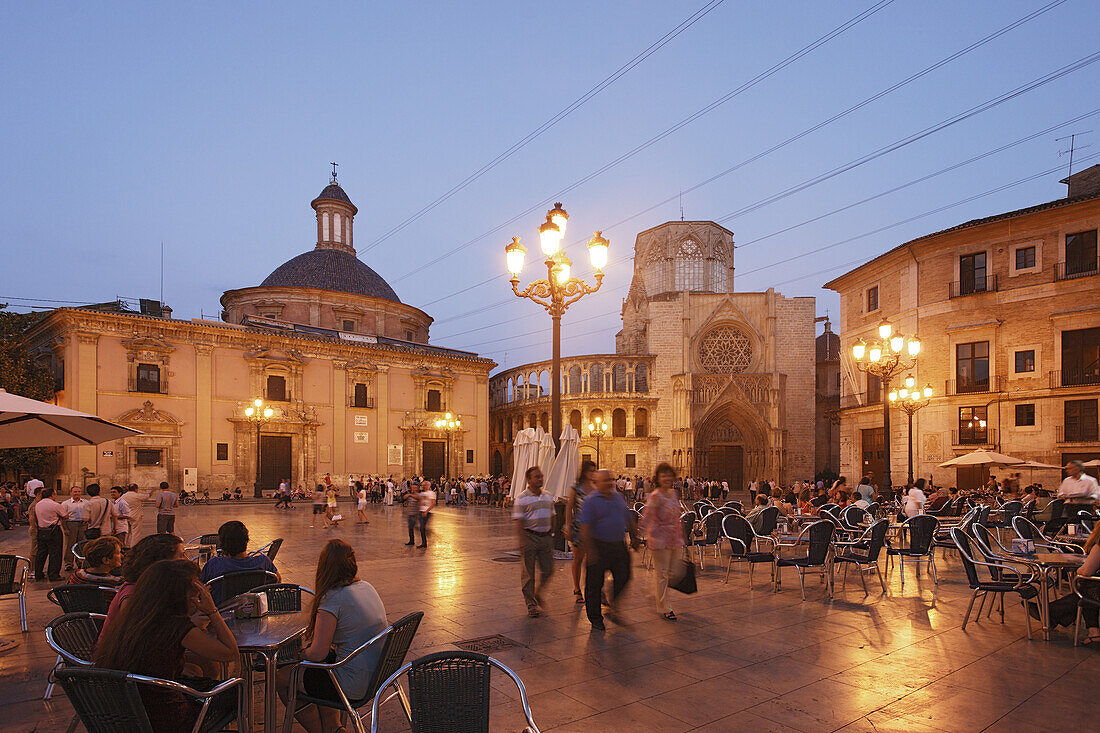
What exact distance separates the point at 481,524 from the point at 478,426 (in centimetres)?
2019

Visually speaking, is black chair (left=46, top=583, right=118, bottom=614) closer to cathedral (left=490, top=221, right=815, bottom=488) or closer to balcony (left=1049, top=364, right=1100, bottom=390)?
balcony (left=1049, top=364, right=1100, bottom=390)

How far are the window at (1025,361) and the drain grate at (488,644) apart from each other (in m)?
23.5

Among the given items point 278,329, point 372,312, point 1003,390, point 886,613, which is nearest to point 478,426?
point 372,312

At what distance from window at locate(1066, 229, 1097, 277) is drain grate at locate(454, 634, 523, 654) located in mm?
24409

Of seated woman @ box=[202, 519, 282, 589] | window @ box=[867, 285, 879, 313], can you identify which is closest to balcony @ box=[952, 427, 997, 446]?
window @ box=[867, 285, 879, 313]

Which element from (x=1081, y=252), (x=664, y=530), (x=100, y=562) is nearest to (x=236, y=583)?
(x=100, y=562)

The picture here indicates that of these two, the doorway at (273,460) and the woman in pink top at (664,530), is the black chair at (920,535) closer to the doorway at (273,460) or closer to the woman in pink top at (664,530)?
the woman in pink top at (664,530)

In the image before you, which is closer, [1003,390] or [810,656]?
[810,656]

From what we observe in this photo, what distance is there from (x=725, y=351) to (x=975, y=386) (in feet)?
58.4

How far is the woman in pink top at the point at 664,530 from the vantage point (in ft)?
21.5

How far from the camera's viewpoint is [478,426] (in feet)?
125

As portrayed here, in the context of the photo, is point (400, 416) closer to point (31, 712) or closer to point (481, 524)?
point (481, 524)

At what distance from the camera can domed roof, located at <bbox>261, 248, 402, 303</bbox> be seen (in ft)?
131

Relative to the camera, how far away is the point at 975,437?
22.9 metres
